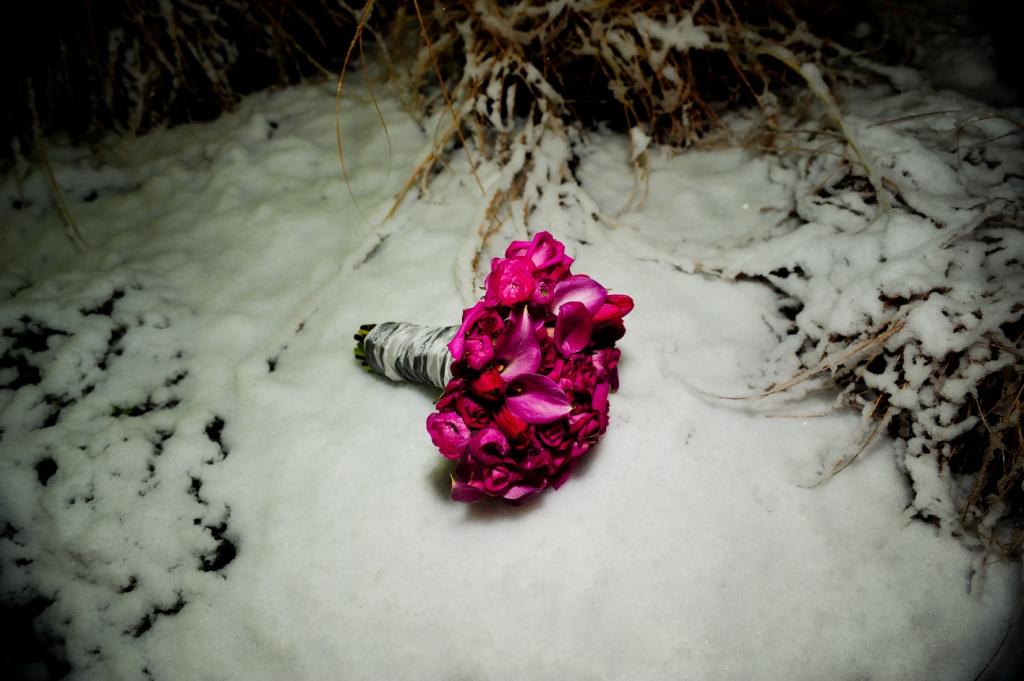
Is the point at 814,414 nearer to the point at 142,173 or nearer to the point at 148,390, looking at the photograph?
the point at 148,390

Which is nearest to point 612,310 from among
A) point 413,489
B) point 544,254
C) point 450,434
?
point 544,254

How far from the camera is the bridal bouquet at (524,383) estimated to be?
916 mm

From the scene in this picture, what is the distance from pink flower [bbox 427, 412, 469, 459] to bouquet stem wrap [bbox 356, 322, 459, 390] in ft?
0.42

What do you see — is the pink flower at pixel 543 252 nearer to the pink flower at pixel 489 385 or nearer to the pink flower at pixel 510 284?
the pink flower at pixel 510 284

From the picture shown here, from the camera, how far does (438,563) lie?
104 cm

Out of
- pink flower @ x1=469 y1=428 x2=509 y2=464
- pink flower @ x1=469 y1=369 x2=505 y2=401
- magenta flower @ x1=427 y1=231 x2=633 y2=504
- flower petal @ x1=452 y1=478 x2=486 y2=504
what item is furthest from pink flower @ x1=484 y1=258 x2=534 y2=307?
flower petal @ x1=452 y1=478 x2=486 y2=504

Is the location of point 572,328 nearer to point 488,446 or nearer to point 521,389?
point 521,389

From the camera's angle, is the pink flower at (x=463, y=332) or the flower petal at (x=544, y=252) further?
the flower petal at (x=544, y=252)

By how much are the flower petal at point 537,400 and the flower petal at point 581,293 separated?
16 centimetres

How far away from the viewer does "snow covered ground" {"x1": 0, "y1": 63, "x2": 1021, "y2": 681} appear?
952 mm

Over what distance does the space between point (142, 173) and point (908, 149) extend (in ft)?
8.06

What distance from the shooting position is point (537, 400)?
929 millimetres

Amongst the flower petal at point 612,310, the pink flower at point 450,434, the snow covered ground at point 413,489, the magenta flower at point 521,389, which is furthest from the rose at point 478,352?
the snow covered ground at point 413,489

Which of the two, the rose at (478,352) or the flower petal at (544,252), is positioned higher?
the flower petal at (544,252)
